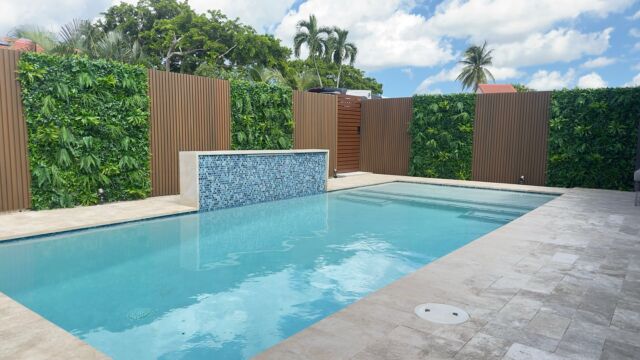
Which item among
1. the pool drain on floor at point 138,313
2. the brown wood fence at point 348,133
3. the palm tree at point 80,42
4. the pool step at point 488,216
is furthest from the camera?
the brown wood fence at point 348,133

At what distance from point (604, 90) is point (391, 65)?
40015 mm

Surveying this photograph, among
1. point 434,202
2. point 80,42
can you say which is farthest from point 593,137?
point 80,42

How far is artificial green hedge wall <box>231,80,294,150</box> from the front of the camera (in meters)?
10.9

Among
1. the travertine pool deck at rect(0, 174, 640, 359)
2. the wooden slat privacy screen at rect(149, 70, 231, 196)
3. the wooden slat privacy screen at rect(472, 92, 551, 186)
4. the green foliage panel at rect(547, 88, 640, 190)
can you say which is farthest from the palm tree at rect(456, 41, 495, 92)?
the travertine pool deck at rect(0, 174, 640, 359)

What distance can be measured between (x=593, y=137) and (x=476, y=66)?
37492 millimetres

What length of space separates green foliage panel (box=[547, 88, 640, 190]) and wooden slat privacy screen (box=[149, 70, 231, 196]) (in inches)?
346

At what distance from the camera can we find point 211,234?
652 centimetres

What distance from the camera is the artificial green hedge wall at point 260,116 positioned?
1091cm

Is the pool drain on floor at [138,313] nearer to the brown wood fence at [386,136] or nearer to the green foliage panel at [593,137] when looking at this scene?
the green foliage panel at [593,137]

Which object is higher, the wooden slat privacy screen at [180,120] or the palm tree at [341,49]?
the palm tree at [341,49]

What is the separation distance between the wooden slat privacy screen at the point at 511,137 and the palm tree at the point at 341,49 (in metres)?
24.6

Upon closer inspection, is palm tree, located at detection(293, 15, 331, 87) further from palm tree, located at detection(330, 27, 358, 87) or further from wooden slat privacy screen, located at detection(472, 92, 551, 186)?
wooden slat privacy screen, located at detection(472, 92, 551, 186)

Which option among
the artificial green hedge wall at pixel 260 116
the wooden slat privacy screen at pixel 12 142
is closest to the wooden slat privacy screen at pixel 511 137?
the artificial green hedge wall at pixel 260 116

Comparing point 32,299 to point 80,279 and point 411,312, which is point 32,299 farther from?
point 411,312
